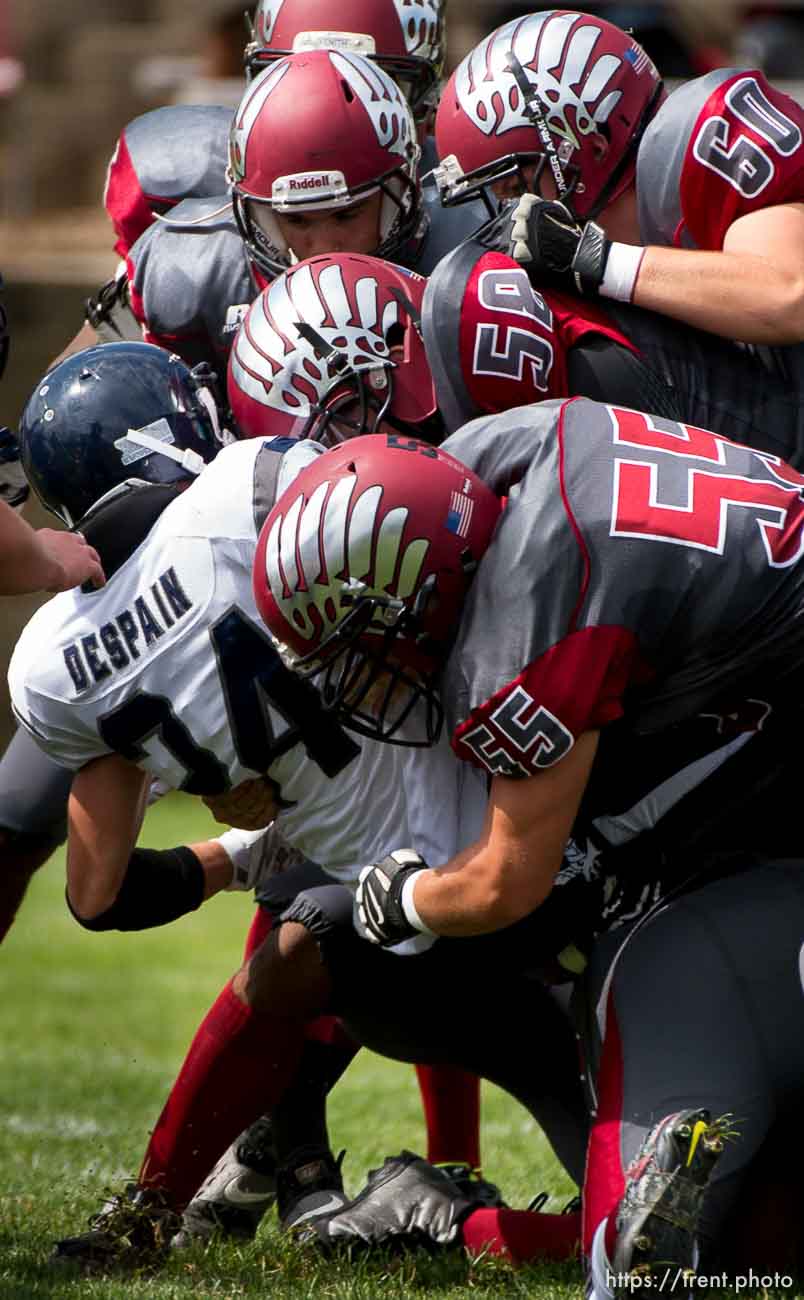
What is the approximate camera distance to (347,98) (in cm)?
404

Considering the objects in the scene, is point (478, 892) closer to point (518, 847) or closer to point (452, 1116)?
point (518, 847)

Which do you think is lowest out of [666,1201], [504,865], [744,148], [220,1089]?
[220,1089]

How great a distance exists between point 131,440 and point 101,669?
48 centimetres

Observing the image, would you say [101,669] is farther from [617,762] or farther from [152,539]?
[617,762]

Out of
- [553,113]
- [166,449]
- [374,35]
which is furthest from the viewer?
[374,35]

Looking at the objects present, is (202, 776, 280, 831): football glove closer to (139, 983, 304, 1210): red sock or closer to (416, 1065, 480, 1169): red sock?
(139, 983, 304, 1210): red sock

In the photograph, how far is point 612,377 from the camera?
3.46 metres

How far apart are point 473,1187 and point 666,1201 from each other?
→ 3.43 feet

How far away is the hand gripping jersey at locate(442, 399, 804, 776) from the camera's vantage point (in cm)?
303

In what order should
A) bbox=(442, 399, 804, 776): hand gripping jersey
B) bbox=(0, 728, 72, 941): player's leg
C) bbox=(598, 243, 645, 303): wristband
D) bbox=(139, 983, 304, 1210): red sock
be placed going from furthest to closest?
bbox=(0, 728, 72, 941): player's leg → bbox=(139, 983, 304, 1210): red sock → bbox=(598, 243, 645, 303): wristband → bbox=(442, 399, 804, 776): hand gripping jersey

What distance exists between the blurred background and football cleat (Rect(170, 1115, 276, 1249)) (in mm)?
6100

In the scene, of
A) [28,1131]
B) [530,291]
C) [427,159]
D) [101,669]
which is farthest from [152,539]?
[28,1131]

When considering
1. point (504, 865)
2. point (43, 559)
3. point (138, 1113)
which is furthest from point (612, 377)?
point (138, 1113)

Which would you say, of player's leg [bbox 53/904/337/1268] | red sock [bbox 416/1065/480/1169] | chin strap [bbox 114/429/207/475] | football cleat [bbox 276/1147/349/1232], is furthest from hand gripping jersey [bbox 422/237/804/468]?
red sock [bbox 416/1065/480/1169]
